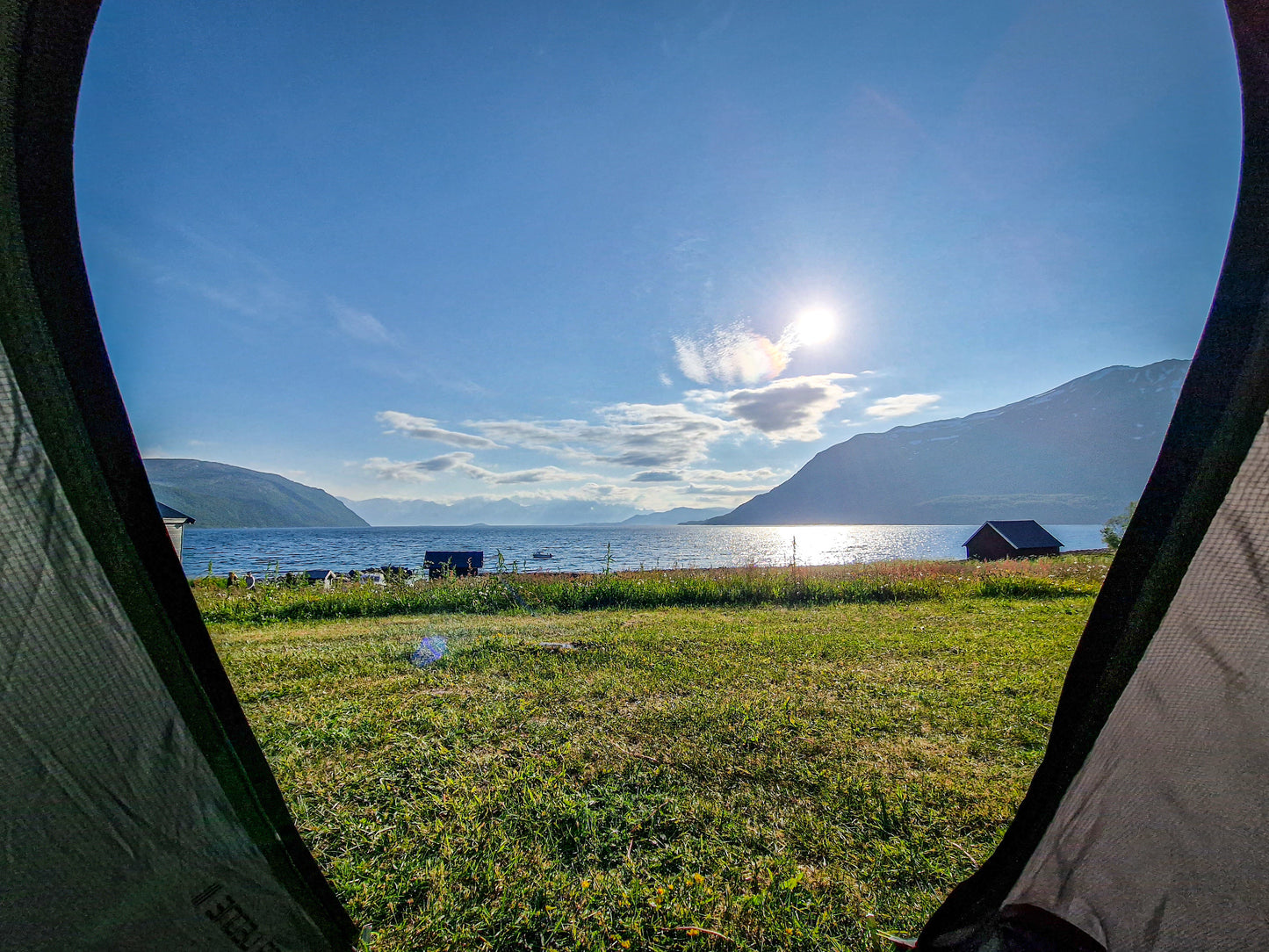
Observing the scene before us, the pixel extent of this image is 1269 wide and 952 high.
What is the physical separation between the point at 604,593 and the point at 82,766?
8.62 metres

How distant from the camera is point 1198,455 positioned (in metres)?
1.01

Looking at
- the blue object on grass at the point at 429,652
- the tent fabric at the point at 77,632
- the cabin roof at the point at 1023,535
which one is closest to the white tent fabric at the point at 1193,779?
the tent fabric at the point at 77,632

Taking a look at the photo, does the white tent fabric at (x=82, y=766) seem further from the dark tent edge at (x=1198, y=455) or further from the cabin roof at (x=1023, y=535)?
the cabin roof at (x=1023, y=535)

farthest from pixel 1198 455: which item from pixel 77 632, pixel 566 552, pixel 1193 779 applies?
pixel 566 552

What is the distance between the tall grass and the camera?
8.66m

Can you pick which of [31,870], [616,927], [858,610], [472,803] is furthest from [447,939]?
[858,610]

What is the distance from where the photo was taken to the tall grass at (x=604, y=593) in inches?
341

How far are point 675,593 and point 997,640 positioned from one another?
4892 mm

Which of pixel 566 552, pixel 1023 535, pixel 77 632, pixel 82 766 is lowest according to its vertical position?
pixel 566 552

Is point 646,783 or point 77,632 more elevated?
point 77,632

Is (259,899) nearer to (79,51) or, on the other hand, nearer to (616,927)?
(616,927)

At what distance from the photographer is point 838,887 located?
201 centimetres

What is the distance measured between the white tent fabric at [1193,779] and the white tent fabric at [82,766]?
2.13 metres

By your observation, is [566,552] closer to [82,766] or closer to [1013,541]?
[1013,541]
